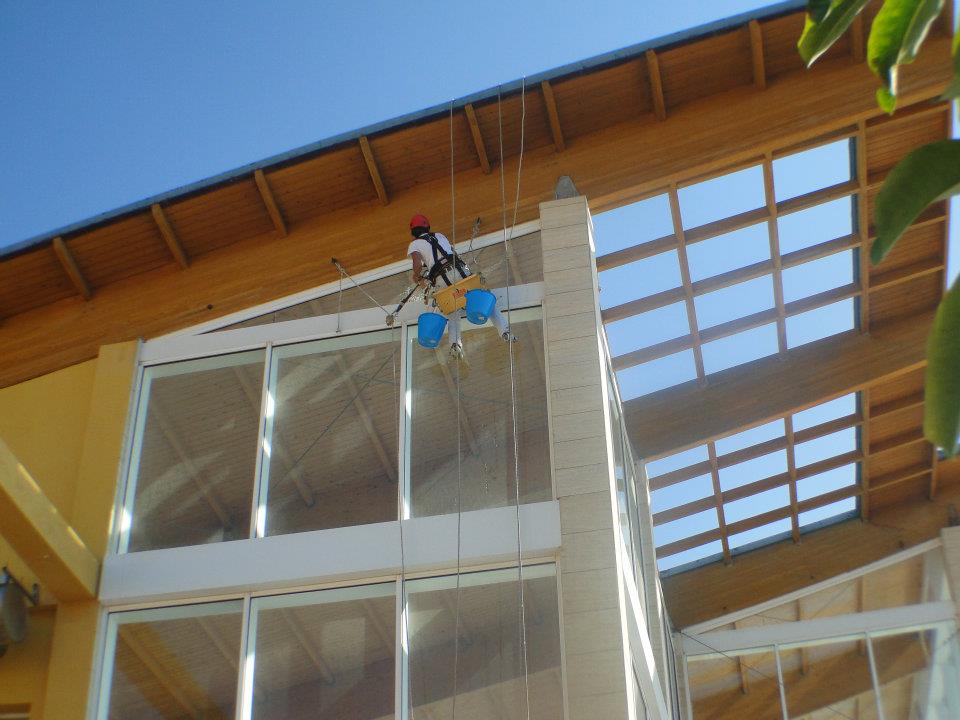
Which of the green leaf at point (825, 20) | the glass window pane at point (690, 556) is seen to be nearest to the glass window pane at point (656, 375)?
the glass window pane at point (690, 556)

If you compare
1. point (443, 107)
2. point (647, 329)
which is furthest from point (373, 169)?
point (647, 329)

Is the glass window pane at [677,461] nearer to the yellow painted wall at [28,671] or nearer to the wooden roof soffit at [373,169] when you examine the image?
the wooden roof soffit at [373,169]

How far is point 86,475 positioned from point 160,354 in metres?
1.49

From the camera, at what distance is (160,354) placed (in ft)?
40.5

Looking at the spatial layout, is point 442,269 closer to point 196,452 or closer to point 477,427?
point 477,427

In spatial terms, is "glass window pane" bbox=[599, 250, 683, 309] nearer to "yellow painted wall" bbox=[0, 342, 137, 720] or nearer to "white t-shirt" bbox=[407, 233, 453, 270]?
"white t-shirt" bbox=[407, 233, 453, 270]

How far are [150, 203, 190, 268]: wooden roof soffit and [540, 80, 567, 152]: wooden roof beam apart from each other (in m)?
4.23

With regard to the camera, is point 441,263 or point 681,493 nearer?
point 441,263

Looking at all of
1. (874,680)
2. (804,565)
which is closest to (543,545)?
(874,680)

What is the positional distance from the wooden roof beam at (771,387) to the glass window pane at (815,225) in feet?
7.32

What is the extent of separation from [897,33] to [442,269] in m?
8.36

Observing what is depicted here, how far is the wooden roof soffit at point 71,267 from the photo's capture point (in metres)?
12.7

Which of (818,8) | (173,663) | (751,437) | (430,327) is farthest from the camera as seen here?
(751,437)

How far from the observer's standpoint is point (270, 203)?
12.8 metres
